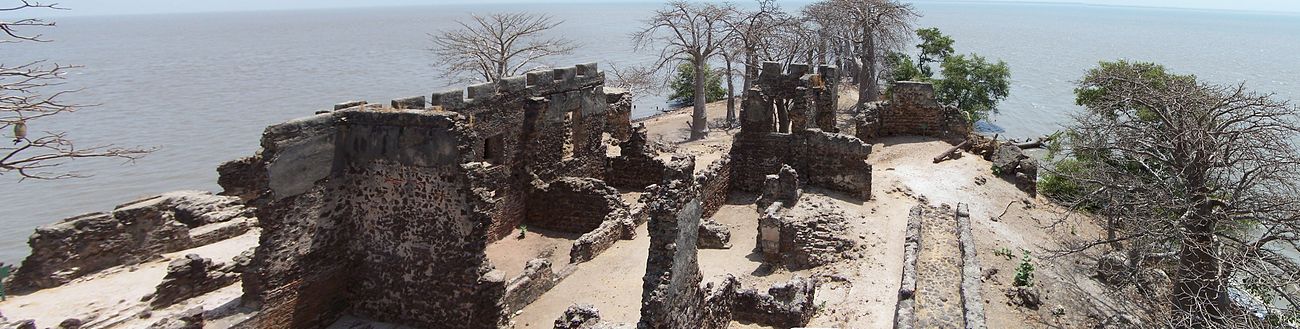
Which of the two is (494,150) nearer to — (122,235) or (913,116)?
(122,235)

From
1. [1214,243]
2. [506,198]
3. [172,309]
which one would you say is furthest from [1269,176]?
[172,309]

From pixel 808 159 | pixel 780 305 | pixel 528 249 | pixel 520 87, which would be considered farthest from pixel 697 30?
pixel 780 305

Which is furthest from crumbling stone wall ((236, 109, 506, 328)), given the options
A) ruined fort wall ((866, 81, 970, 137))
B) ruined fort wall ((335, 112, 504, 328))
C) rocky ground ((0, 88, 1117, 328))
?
ruined fort wall ((866, 81, 970, 137))

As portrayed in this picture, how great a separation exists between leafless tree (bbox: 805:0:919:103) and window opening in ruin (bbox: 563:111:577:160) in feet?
53.9

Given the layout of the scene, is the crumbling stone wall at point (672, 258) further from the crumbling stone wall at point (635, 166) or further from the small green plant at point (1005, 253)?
the crumbling stone wall at point (635, 166)

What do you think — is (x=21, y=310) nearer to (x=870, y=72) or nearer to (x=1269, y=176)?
(x=1269, y=176)

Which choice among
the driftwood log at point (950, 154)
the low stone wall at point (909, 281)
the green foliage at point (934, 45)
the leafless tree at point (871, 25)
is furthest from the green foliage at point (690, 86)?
the low stone wall at point (909, 281)

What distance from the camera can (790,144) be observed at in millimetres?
19750

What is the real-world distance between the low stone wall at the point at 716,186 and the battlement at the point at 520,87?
3.70 metres

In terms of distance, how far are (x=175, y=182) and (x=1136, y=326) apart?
3069 cm

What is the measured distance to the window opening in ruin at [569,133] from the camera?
1939cm

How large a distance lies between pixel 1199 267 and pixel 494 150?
12.7 meters

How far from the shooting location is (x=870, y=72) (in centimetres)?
3403

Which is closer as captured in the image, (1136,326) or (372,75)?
(1136,326)
